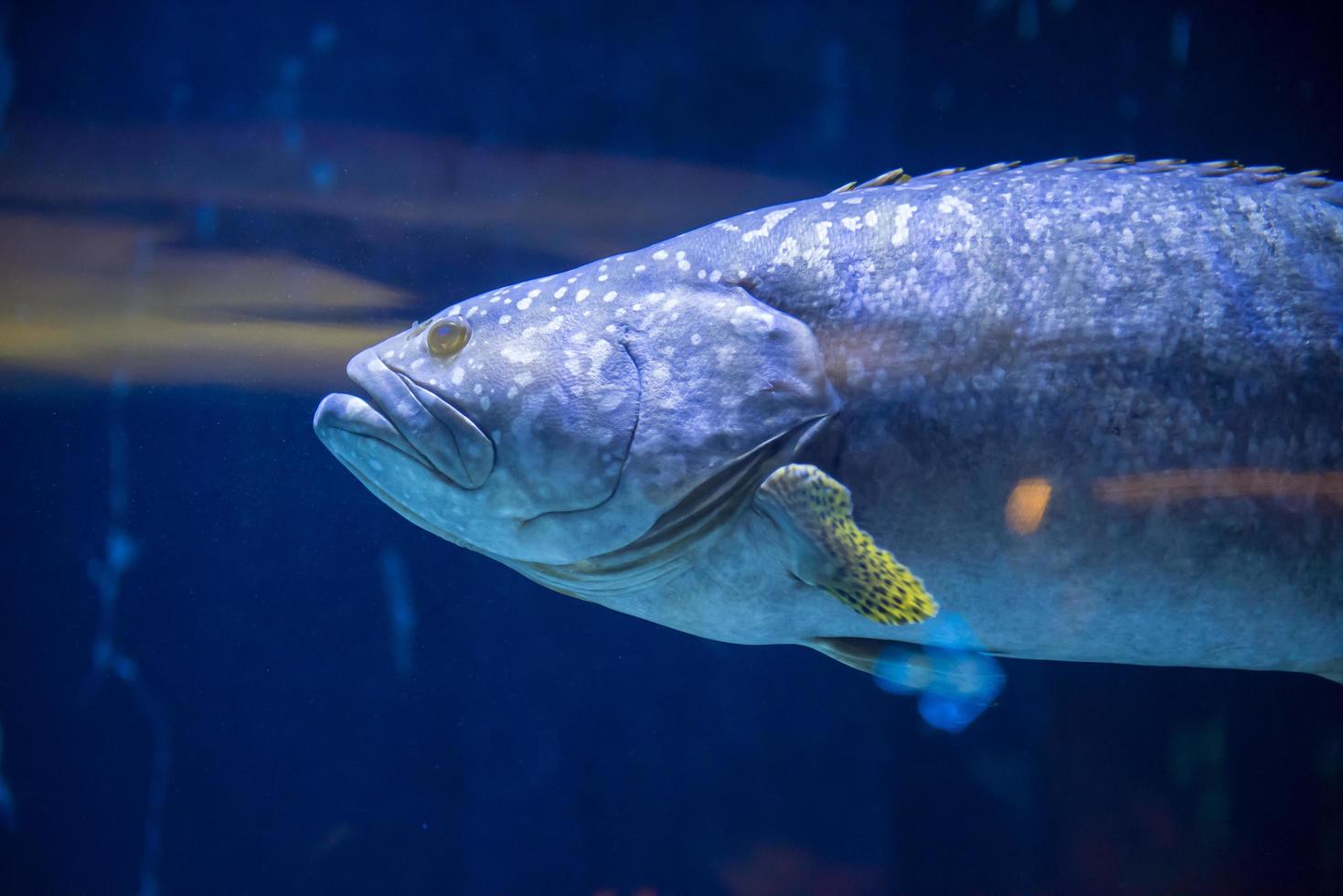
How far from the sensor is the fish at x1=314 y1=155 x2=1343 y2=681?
1.92m

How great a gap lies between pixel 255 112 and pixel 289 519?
194 centimetres

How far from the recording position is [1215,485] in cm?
193

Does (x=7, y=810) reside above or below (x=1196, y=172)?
below

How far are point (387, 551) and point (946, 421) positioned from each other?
2.82 m

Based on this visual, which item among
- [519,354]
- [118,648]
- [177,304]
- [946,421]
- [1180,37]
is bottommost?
[118,648]

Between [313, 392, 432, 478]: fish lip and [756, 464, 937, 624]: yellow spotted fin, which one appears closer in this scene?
[756, 464, 937, 624]: yellow spotted fin

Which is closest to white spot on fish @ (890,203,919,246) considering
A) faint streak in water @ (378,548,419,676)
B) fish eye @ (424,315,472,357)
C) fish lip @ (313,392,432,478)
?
fish eye @ (424,315,472,357)

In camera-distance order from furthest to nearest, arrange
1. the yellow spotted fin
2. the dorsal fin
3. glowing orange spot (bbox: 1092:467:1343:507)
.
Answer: the dorsal fin → glowing orange spot (bbox: 1092:467:1343:507) → the yellow spotted fin

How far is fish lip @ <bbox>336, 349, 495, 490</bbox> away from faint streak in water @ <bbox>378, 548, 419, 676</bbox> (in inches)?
72.5

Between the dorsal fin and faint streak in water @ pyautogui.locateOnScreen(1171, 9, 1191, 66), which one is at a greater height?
faint streak in water @ pyautogui.locateOnScreen(1171, 9, 1191, 66)

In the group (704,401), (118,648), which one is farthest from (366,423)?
(118,648)

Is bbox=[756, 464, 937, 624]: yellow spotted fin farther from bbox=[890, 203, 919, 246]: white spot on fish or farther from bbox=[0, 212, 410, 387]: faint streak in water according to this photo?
bbox=[0, 212, 410, 387]: faint streak in water

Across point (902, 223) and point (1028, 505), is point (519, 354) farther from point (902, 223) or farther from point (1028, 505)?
point (1028, 505)

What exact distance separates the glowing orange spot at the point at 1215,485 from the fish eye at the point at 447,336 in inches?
67.2
